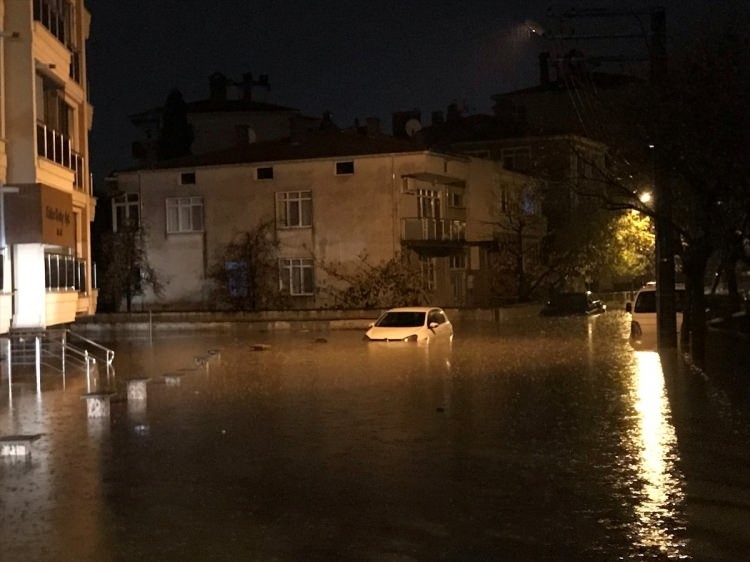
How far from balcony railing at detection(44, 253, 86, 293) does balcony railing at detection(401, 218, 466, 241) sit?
26167mm

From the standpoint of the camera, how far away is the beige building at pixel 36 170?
2598 centimetres

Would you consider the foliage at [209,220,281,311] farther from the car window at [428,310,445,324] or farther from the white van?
the white van

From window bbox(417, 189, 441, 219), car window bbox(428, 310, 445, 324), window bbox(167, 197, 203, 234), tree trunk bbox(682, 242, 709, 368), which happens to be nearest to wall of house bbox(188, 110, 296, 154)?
window bbox(167, 197, 203, 234)

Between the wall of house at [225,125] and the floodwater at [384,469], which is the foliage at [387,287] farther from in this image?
the wall of house at [225,125]

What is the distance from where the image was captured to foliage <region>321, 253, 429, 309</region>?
54.2 metres

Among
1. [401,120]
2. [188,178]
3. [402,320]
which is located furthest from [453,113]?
[402,320]

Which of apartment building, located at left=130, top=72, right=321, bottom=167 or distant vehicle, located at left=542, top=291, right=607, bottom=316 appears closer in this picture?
distant vehicle, located at left=542, top=291, right=607, bottom=316

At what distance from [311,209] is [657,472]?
154ft

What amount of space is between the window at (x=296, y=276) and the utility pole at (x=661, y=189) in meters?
31.0

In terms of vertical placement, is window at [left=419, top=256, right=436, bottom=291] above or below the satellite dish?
below

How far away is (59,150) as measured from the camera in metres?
29.9

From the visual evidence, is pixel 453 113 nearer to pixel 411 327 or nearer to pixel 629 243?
pixel 629 243

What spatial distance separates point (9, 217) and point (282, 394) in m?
8.01

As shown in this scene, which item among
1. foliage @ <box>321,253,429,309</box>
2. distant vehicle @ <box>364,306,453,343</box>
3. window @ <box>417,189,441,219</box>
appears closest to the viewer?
distant vehicle @ <box>364,306,453,343</box>
